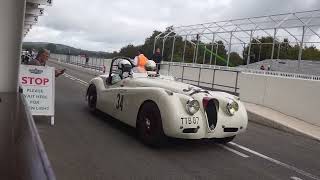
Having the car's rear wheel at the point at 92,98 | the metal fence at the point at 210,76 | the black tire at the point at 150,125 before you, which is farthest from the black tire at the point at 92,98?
the metal fence at the point at 210,76

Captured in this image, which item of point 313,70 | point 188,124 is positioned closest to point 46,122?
point 188,124

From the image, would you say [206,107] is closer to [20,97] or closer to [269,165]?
[269,165]

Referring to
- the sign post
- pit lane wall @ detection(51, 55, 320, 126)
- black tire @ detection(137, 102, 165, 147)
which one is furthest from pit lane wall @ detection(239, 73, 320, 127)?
the sign post

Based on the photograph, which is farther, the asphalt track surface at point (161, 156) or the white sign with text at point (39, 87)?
the white sign with text at point (39, 87)

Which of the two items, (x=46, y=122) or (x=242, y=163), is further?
(x=46, y=122)

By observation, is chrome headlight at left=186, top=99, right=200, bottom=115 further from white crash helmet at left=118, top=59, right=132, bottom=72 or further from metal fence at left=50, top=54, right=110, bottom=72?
metal fence at left=50, top=54, right=110, bottom=72

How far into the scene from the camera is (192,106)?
24.5 feet

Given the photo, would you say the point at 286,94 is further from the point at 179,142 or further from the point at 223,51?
the point at 223,51

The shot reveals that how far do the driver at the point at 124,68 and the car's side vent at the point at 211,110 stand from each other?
260cm

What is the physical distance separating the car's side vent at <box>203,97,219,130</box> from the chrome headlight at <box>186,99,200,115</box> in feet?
0.69

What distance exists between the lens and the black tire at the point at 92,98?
1088 cm

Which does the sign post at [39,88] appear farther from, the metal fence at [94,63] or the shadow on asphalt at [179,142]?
the metal fence at [94,63]

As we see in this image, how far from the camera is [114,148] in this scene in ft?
24.7

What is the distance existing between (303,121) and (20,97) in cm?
956
